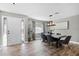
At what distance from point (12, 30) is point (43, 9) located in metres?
1.18

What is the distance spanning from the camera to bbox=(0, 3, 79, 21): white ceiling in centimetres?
256

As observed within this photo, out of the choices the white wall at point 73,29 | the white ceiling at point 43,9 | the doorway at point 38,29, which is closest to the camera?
the white ceiling at point 43,9

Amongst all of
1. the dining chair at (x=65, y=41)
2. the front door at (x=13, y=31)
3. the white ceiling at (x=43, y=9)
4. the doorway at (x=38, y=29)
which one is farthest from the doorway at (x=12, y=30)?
the dining chair at (x=65, y=41)

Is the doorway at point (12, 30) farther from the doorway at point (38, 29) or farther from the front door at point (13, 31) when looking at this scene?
the doorway at point (38, 29)

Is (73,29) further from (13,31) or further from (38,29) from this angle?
(13,31)

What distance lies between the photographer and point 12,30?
3068mm

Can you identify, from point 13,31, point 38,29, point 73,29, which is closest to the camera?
point 73,29

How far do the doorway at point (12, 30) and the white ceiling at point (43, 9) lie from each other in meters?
0.31

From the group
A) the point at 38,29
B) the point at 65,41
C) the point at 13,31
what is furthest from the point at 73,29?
the point at 13,31

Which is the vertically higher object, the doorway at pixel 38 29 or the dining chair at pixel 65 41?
the doorway at pixel 38 29

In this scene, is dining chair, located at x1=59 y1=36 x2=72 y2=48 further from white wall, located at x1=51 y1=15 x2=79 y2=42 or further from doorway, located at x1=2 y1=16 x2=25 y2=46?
doorway, located at x1=2 y1=16 x2=25 y2=46

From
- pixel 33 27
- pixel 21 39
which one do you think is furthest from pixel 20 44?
pixel 33 27

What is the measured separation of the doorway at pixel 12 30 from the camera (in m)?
2.95

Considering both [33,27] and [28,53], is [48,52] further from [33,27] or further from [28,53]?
[33,27]
